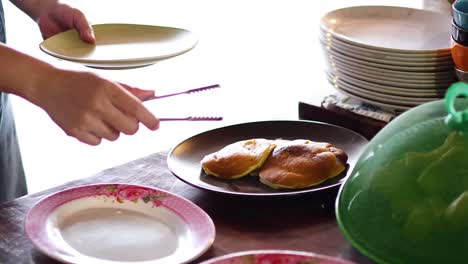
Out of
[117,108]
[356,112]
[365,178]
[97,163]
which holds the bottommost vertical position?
[97,163]

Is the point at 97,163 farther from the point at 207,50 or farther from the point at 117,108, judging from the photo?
A: the point at 117,108

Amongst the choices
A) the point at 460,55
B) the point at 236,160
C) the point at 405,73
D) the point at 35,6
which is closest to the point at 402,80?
the point at 405,73

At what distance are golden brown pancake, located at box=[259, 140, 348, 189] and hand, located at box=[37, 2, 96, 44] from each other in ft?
1.43

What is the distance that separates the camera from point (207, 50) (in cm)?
347

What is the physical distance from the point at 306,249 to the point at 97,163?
1801mm

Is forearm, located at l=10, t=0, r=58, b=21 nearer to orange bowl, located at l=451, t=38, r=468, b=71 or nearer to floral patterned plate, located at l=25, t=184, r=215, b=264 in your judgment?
floral patterned plate, located at l=25, t=184, r=215, b=264

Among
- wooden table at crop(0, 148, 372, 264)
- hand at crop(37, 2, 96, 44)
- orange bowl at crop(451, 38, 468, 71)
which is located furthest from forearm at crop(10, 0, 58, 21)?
orange bowl at crop(451, 38, 468, 71)

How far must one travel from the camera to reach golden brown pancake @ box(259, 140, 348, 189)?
1090 millimetres

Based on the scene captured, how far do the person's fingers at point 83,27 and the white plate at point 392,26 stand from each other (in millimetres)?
419

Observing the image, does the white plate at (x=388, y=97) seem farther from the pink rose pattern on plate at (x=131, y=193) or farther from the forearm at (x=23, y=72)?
the forearm at (x=23, y=72)

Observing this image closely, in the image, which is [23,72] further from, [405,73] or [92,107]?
[405,73]

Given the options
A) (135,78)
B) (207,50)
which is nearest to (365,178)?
(135,78)

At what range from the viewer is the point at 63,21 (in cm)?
143

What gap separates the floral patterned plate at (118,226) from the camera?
37.6 inches
